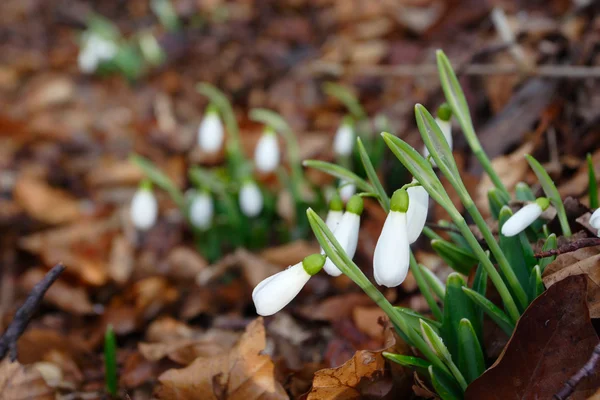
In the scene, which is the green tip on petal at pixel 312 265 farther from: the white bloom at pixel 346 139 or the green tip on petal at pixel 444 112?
the white bloom at pixel 346 139

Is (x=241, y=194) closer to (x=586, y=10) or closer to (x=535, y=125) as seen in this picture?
(x=535, y=125)

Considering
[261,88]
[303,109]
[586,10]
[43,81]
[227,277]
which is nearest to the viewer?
[227,277]

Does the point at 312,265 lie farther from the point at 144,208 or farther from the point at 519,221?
the point at 144,208

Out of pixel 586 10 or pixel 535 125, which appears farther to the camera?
pixel 586 10

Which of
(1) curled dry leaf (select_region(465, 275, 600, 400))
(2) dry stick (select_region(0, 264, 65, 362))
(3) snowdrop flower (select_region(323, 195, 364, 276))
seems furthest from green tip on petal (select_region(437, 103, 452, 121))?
(2) dry stick (select_region(0, 264, 65, 362))

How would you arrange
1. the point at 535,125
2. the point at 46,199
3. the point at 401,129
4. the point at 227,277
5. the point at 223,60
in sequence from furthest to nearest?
the point at 223,60 → the point at 46,199 → the point at 401,129 → the point at 227,277 → the point at 535,125

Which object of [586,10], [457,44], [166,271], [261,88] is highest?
[586,10]

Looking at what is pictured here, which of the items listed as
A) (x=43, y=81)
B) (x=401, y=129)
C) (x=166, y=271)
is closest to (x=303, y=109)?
(x=401, y=129)
